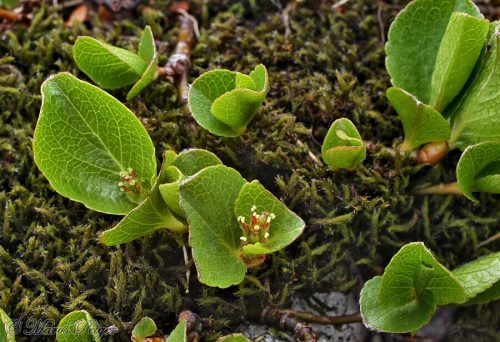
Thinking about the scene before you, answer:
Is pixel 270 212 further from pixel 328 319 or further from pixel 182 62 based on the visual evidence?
pixel 182 62

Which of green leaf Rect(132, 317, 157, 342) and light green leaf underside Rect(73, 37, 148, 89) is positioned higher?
light green leaf underside Rect(73, 37, 148, 89)

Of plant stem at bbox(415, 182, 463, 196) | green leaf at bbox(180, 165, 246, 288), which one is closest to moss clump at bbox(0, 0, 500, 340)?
plant stem at bbox(415, 182, 463, 196)

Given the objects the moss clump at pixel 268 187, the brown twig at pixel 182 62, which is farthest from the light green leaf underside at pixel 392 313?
the brown twig at pixel 182 62

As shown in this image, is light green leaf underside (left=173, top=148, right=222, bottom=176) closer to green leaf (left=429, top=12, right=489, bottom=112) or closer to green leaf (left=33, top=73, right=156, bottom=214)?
green leaf (left=33, top=73, right=156, bottom=214)

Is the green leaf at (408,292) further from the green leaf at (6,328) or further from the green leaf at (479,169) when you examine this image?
the green leaf at (6,328)

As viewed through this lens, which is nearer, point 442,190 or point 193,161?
point 193,161

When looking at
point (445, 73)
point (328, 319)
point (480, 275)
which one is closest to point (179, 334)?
point (328, 319)
